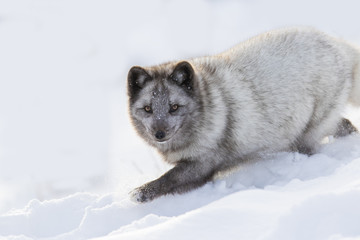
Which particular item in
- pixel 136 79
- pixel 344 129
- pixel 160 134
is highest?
pixel 136 79

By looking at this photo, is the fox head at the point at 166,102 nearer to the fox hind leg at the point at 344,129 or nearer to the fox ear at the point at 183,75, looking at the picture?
the fox ear at the point at 183,75

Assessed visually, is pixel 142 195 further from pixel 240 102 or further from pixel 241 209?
pixel 241 209

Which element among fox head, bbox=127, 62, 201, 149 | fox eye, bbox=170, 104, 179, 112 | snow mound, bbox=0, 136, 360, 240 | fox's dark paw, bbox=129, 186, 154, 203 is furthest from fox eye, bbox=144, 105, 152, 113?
snow mound, bbox=0, 136, 360, 240

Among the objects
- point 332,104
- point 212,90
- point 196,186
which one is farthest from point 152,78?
point 332,104

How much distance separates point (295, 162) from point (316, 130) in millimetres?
621

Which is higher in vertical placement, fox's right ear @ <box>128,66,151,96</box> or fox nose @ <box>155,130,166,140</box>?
fox's right ear @ <box>128,66,151,96</box>

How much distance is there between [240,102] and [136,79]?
103 centimetres

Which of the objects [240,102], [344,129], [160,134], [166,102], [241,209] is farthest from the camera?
[344,129]

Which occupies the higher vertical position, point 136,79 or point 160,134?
point 136,79

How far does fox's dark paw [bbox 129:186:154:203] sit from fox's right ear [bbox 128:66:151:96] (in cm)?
93

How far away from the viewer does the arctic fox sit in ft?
15.5

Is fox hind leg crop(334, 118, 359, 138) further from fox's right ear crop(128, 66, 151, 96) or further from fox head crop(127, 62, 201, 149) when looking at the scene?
fox's right ear crop(128, 66, 151, 96)

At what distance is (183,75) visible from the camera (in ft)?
15.4

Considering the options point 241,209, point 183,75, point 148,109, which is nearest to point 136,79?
point 148,109
